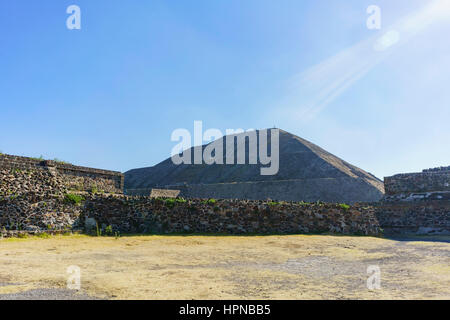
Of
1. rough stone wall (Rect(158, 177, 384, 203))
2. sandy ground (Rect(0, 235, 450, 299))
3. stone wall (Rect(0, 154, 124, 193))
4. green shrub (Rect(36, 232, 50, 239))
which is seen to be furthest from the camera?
rough stone wall (Rect(158, 177, 384, 203))

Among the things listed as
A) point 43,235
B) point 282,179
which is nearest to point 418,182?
point 43,235

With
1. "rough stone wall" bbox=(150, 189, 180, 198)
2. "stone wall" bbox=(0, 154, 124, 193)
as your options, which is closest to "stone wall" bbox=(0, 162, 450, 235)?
"stone wall" bbox=(0, 154, 124, 193)

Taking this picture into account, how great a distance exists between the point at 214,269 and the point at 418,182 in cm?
1920

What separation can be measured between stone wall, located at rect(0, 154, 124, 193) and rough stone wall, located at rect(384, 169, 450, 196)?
19.5 metres

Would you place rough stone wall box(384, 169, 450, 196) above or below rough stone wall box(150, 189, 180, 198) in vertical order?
above

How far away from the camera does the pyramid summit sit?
43.7 metres

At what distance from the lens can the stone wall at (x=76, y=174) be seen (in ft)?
51.9

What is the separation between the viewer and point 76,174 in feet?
71.8

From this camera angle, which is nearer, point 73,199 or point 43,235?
point 43,235

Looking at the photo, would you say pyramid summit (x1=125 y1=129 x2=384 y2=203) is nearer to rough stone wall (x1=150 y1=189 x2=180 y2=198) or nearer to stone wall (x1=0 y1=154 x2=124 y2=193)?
rough stone wall (x1=150 y1=189 x2=180 y2=198)

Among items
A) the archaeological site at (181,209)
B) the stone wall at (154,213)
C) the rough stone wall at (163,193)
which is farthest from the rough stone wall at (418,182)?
the rough stone wall at (163,193)

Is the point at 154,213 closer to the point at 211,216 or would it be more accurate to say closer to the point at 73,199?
the point at 211,216
